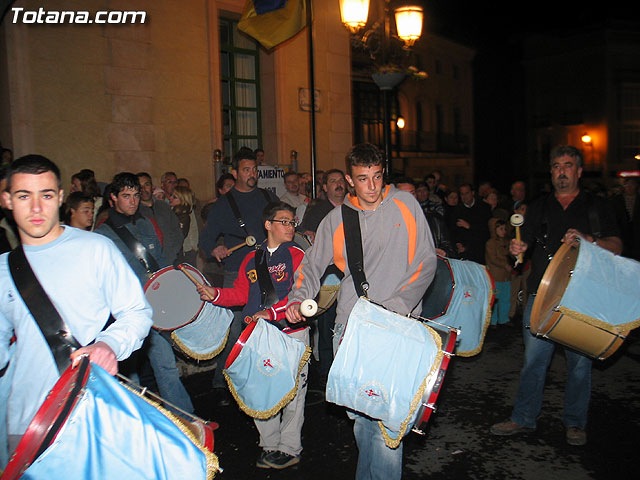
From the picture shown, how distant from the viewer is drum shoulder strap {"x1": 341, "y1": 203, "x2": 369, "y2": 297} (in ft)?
11.7

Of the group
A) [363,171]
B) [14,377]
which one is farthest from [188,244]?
[14,377]

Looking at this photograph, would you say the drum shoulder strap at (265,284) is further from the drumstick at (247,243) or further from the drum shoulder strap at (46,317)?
the drum shoulder strap at (46,317)

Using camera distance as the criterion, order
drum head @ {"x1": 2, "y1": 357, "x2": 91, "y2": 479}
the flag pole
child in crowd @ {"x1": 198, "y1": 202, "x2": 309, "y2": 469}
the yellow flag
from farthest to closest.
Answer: the yellow flag < the flag pole < child in crowd @ {"x1": 198, "y1": 202, "x2": 309, "y2": 469} < drum head @ {"x1": 2, "y1": 357, "x2": 91, "y2": 479}

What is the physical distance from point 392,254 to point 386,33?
7.62m

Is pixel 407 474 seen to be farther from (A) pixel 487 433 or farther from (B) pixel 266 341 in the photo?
(B) pixel 266 341

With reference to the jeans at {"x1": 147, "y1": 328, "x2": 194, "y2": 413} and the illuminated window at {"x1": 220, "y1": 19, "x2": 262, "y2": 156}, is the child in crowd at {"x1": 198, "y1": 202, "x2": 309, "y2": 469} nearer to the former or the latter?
the jeans at {"x1": 147, "y1": 328, "x2": 194, "y2": 413}

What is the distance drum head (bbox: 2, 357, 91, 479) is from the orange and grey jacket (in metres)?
1.82

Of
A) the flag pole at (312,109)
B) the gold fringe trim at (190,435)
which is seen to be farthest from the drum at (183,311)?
the flag pole at (312,109)

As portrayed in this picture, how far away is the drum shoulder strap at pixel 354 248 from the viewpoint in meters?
3.57

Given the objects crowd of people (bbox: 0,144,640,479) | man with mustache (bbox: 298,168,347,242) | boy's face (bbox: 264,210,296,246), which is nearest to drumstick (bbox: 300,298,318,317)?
crowd of people (bbox: 0,144,640,479)

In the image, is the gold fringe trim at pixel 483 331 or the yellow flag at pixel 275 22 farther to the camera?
the yellow flag at pixel 275 22

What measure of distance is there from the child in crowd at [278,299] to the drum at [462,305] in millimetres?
1831

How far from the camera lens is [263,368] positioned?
4.09 m

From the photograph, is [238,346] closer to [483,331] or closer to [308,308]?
[308,308]
